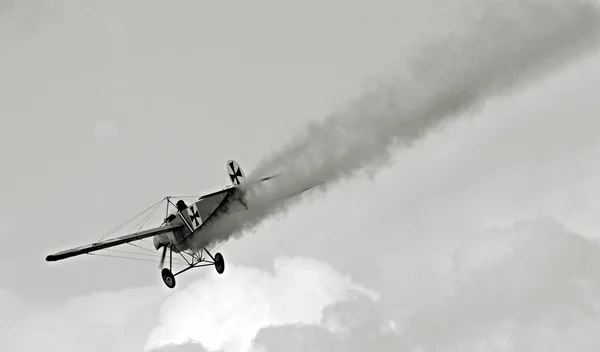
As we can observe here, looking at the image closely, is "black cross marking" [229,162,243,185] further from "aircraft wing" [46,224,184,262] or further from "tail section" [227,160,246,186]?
"aircraft wing" [46,224,184,262]

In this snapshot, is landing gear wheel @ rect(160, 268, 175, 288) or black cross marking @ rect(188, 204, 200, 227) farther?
landing gear wheel @ rect(160, 268, 175, 288)

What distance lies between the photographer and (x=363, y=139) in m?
55.7

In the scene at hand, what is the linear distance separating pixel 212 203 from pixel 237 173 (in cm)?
311

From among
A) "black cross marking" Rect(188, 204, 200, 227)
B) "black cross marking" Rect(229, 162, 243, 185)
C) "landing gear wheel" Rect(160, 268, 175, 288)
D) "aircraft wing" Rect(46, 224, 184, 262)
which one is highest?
"black cross marking" Rect(229, 162, 243, 185)

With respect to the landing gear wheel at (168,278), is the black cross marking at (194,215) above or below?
above

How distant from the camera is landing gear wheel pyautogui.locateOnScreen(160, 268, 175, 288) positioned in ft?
211

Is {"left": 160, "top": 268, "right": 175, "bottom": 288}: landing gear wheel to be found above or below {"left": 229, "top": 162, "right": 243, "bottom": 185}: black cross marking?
below

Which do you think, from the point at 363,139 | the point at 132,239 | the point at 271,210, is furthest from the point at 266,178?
the point at 132,239

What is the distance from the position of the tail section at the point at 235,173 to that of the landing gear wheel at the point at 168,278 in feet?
22.7

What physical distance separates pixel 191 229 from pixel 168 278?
3614 mm

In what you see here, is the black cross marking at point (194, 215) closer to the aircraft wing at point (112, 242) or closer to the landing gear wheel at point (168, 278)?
the aircraft wing at point (112, 242)

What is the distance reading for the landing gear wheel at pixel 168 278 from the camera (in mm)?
64375

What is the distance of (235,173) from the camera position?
6312 centimetres

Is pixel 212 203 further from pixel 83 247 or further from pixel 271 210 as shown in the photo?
pixel 83 247
